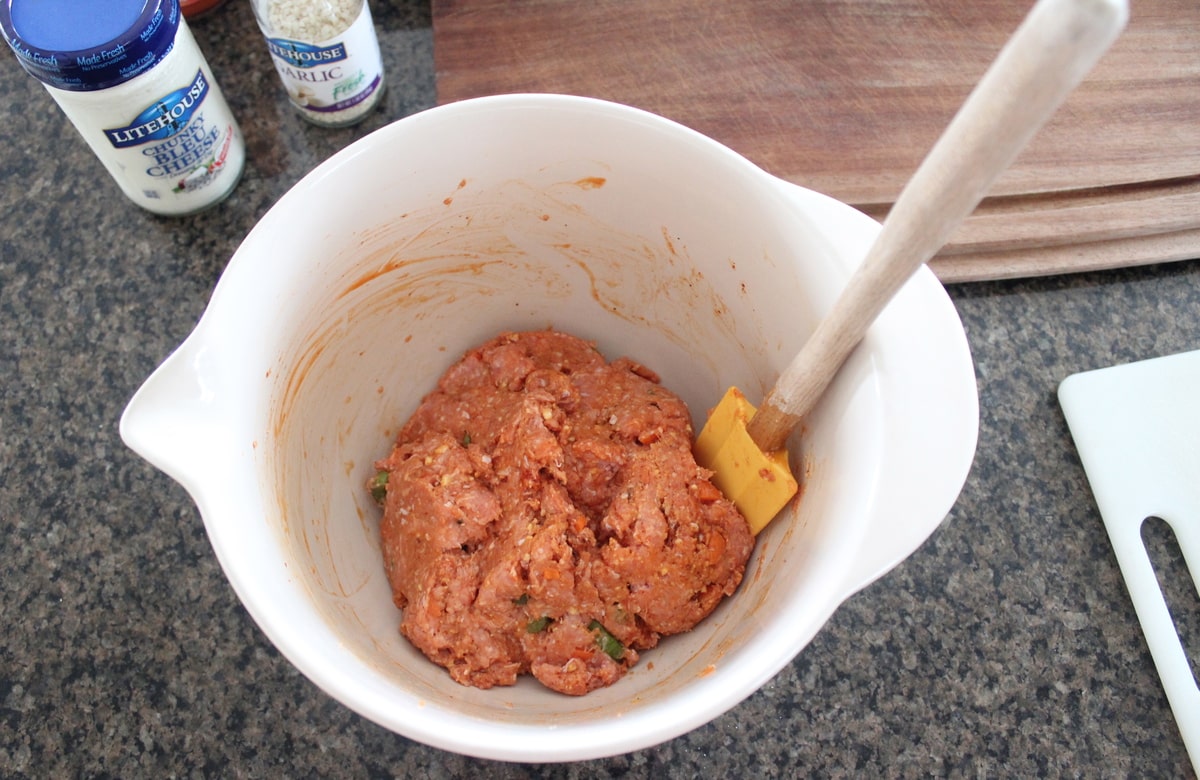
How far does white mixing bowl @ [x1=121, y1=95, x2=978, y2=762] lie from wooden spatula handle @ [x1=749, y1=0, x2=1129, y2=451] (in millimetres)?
65

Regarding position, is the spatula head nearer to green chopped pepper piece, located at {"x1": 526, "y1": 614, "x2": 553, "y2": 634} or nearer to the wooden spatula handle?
the wooden spatula handle

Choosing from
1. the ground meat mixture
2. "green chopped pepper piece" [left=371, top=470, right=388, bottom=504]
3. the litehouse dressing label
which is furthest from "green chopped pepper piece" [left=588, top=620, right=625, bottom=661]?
the litehouse dressing label

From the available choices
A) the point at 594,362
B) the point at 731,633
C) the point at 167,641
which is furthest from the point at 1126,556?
the point at 167,641

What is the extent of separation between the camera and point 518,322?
4.00 ft

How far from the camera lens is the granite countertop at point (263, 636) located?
40.3 inches

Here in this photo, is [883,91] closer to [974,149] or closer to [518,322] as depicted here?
[518,322]

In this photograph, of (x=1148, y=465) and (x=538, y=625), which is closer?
(x=538, y=625)

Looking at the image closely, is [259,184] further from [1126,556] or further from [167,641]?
[1126,556]

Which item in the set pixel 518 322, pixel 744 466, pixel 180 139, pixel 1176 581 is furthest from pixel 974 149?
pixel 180 139

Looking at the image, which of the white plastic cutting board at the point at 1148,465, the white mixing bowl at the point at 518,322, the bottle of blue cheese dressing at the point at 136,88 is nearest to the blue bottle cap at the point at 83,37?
the bottle of blue cheese dressing at the point at 136,88

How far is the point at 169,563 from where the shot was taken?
110cm

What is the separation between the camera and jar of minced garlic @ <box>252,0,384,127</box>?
1.16 meters

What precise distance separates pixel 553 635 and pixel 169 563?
54 cm

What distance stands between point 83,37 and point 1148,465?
1431 millimetres
